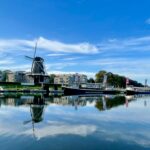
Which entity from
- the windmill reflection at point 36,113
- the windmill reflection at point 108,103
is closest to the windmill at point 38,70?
the windmill reflection at point 108,103

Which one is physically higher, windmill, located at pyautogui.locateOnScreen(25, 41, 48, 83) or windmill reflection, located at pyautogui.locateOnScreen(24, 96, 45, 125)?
windmill, located at pyautogui.locateOnScreen(25, 41, 48, 83)

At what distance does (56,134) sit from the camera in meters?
22.1

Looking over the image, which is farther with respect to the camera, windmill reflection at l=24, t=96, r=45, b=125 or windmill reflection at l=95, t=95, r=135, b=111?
windmill reflection at l=95, t=95, r=135, b=111

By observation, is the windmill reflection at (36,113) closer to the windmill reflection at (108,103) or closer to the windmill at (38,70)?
the windmill reflection at (108,103)

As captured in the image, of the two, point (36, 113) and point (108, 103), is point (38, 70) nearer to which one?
point (108, 103)

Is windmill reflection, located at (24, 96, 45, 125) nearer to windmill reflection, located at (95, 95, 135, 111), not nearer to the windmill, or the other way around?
windmill reflection, located at (95, 95, 135, 111)

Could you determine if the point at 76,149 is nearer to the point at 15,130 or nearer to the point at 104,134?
the point at 104,134

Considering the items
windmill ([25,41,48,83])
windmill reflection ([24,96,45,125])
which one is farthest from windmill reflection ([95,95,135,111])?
windmill ([25,41,48,83])

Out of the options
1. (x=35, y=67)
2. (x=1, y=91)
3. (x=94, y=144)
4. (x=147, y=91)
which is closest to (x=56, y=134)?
(x=94, y=144)

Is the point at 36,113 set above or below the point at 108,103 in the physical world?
below

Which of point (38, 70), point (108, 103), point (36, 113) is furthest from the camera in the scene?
point (38, 70)

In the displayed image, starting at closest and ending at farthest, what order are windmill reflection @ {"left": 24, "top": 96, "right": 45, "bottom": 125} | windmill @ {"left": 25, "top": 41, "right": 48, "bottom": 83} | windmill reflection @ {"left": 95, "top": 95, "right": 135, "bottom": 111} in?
windmill reflection @ {"left": 24, "top": 96, "right": 45, "bottom": 125} < windmill reflection @ {"left": 95, "top": 95, "right": 135, "bottom": 111} < windmill @ {"left": 25, "top": 41, "right": 48, "bottom": 83}

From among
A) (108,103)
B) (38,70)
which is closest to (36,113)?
(108,103)

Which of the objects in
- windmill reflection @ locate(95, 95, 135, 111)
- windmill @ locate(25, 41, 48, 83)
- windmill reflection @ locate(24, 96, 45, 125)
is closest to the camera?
windmill reflection @ locate(24, 96, 45, 125)
